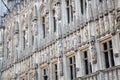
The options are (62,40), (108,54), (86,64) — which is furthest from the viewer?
(62,40)

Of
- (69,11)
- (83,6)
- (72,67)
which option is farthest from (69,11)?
(72,67)

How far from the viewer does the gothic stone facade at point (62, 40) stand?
64.2 feet

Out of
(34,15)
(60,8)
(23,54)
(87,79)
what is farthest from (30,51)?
(87,79)

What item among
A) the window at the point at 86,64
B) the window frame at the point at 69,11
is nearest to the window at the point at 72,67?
the window at the point at 86,64

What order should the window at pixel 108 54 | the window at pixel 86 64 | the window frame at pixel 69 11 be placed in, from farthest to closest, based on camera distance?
the window frame at pixel 69 11
the window at pixel 86 64
the window at pixel 108 54

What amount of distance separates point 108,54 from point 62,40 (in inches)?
200

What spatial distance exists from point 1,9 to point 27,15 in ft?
24.7

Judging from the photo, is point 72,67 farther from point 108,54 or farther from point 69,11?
point 69,11

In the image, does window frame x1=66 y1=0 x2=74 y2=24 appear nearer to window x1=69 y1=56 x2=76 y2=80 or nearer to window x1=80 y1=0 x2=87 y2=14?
window x1=80 y1=0 x2=87 y2=14

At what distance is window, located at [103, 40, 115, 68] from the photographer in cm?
1927

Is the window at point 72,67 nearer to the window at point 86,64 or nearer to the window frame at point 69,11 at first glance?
the window at point 86,64

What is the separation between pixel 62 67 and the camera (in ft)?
75.6

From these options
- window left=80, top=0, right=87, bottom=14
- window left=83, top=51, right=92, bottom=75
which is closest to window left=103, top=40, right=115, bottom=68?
window left=83, top=51, right=92, bottom=75

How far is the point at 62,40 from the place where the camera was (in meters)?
23.6
